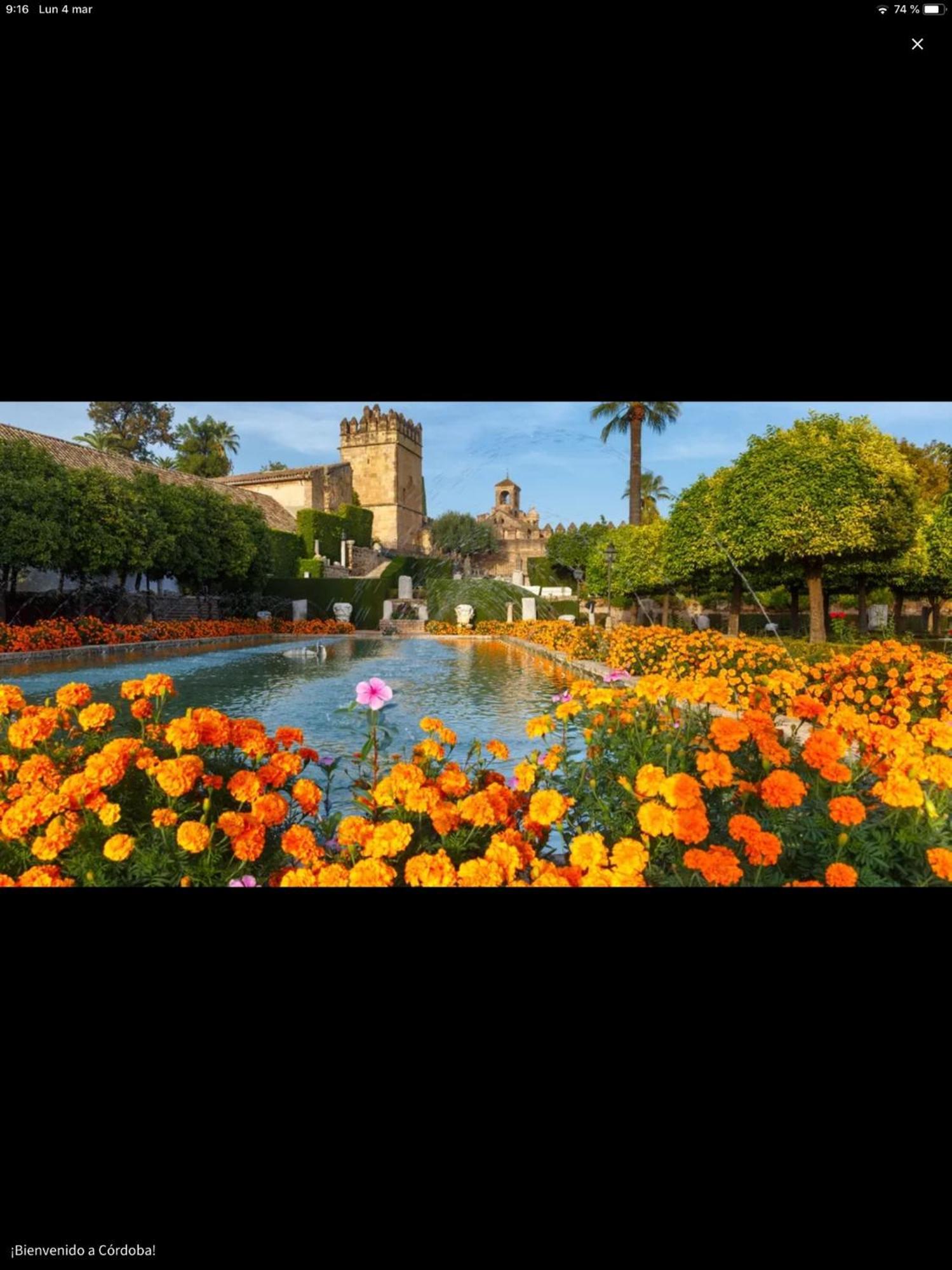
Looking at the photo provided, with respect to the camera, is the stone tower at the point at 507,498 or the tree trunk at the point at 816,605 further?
the stone tower at the point at 507,498

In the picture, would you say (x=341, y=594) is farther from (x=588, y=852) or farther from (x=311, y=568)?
(x=588, y=852)

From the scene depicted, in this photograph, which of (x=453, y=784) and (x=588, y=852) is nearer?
(x=588, y=852)

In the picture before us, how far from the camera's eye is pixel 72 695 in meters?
1.87

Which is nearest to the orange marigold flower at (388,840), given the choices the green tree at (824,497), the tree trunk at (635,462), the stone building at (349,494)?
the green tree at (824,497)

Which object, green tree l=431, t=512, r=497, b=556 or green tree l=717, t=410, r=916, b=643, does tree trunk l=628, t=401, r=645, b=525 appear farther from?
green tree l=431, t=512, r=497, b=556

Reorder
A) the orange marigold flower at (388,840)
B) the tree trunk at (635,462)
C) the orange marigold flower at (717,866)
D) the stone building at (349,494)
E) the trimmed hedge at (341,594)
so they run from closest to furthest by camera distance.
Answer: the orange marigold flower at (717,866), the orange marigold flower at (388,840), the tree trunk at (635,462), the trimmed hedge at (341,594), the stone building at (349,494)

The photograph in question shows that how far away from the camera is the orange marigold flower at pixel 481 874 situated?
4.26 feet

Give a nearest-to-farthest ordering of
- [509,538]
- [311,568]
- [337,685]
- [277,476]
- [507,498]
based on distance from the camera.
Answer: [337,685] < [507,498] < [509,538] < [311,568] < [277,476]

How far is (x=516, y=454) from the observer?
3457 millimetres

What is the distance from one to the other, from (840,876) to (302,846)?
3.90 ft

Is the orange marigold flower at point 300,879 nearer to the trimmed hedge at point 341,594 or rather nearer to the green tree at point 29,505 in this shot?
the green tree at point 29,505

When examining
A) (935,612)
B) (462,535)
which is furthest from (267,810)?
(462,535)

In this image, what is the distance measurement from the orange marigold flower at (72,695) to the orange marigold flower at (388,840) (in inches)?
40.2
